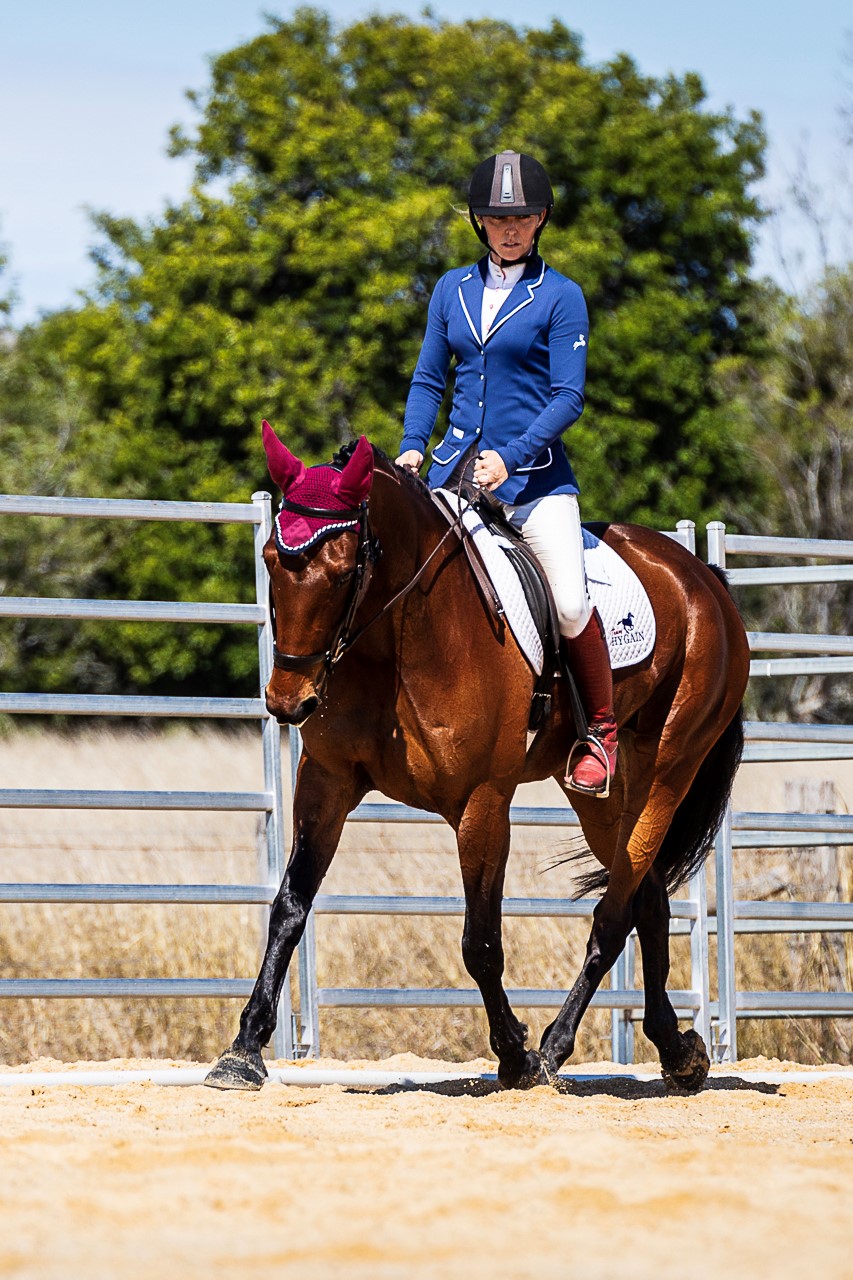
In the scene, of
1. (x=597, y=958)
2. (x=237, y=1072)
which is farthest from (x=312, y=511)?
(x=597, y=958)

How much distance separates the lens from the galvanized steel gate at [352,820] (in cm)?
557

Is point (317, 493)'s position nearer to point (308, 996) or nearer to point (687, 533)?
point (308, 996)

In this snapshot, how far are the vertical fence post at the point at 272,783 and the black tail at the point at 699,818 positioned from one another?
42.1 inches

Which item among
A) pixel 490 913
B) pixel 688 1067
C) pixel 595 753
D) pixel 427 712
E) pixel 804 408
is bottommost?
pixel 688 1067

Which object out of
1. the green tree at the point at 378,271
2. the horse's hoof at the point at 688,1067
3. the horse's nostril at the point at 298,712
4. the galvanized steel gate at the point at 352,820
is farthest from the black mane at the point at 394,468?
the green tree at the point at 378,271

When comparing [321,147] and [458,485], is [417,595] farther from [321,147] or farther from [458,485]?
[321,147]

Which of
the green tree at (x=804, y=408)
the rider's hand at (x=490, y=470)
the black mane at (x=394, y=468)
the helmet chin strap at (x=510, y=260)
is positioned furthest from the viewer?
the green tree at (x=804, y=408)

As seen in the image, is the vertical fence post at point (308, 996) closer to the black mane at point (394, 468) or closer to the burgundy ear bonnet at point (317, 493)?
the black mane at point (394, 468)

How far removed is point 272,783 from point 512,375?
1.75 metres

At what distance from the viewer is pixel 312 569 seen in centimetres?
432

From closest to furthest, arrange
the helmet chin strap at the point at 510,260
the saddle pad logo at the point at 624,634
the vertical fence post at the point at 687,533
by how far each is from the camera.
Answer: the helmet chin strap at the point at 510,260
the saddle pad logo at the point at 624,634
the vertical fence post at the point at 687,533

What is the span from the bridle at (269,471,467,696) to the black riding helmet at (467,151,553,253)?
1.12m

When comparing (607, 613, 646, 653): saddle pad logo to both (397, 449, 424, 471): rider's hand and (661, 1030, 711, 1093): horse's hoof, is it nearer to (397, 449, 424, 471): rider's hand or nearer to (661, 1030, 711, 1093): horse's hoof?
(397, 449, 424, 471): rider's hand

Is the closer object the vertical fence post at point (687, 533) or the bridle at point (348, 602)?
the bridle at point (348, 602)
